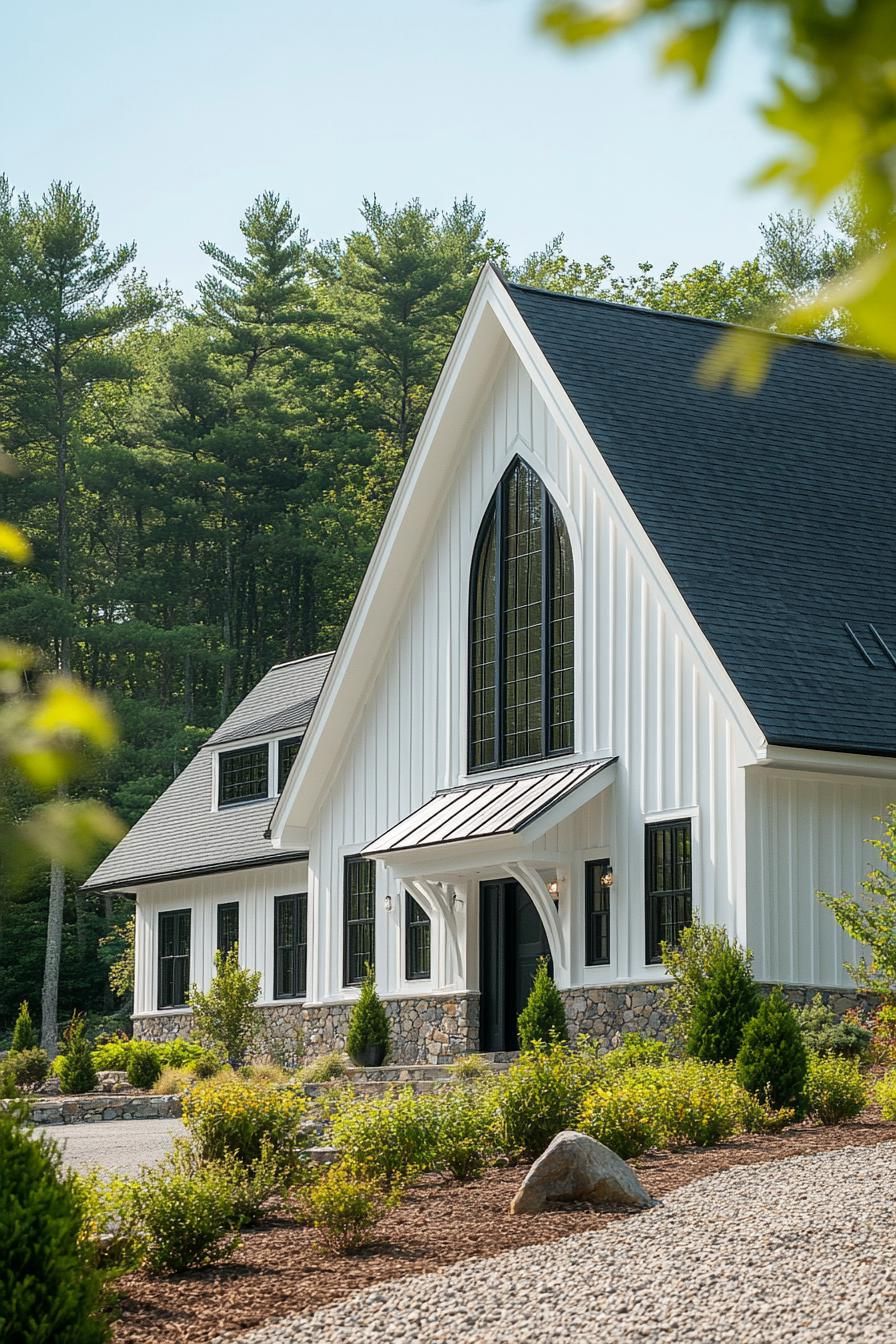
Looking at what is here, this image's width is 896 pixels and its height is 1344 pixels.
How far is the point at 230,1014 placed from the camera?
78.8 feet

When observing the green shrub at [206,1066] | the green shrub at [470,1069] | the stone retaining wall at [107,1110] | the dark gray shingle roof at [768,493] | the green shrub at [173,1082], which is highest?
the dark gray shingle roof at [768,493]

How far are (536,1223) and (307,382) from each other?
4465 centimetres

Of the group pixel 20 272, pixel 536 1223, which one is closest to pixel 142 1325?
pixel 536 1223

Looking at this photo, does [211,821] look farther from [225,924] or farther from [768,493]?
[768,493]

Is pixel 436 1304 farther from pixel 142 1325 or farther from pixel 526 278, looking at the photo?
pixel 526 278

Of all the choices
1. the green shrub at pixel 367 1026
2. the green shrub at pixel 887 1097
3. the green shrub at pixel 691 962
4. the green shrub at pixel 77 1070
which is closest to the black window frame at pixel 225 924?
the green shrub at pixel 77 1070

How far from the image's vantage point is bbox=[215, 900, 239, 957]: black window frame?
90.5 feet

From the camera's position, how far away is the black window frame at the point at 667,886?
59.1ft

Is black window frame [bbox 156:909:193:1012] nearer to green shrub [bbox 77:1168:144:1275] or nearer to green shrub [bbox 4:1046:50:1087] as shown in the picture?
green shrub [bbox 4:1046:50:1087]

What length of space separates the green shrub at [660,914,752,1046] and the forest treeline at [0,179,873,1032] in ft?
90.2

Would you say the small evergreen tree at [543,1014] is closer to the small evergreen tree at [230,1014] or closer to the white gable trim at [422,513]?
the white gable trim at [422,513]

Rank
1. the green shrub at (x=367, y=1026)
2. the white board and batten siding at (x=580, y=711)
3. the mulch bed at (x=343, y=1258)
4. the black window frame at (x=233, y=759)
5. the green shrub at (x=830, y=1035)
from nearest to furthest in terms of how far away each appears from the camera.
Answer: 1. the mulch bed at (x=343, y=1258)
2. the green shrub at (x=830, y=1035)
3. the white board and batten siding at (x=580, y=711)
4. the green shrub at (x=367, y=1026)
5. the black window frame at (x=233, y=759)

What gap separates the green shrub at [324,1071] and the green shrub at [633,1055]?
4090mm

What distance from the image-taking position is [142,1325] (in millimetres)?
7508
